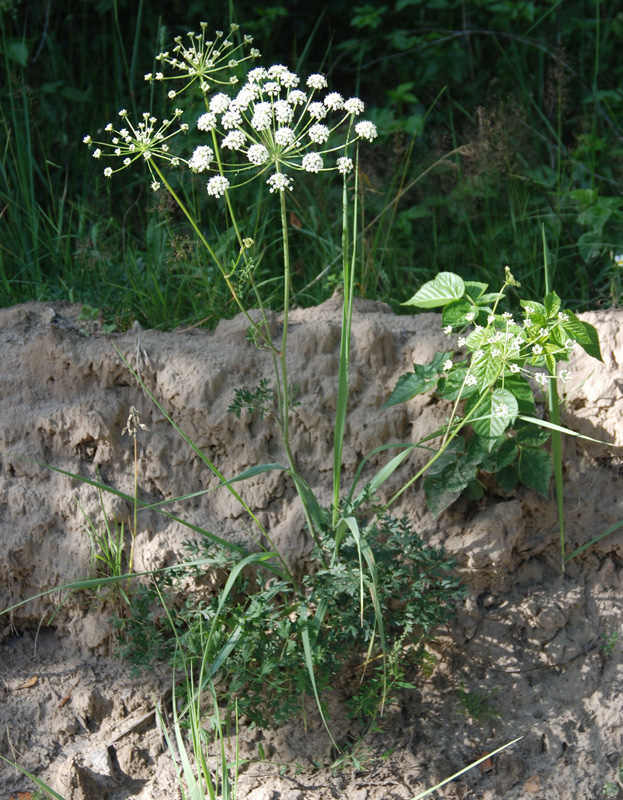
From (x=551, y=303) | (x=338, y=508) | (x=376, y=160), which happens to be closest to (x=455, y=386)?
(x=551, y=303)

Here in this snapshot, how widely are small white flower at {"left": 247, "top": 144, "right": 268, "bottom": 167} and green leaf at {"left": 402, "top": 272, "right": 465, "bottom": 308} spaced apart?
24.9 inches

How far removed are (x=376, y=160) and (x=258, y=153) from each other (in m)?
1.93

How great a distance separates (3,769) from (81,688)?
0.27 metres

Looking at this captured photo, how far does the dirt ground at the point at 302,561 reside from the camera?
7.00 ft

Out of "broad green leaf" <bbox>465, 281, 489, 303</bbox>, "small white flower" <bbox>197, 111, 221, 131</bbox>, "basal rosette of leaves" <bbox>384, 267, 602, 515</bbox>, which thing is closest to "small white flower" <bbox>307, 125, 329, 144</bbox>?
"small white flower" <bbox>197, 111, 221, 131</bbox>

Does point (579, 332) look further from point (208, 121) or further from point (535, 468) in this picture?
point (208, 121)

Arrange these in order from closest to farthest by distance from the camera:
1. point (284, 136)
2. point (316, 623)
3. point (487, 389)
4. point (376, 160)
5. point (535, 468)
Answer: point (284, 136) → point (316, 623) → point (487, 389) → point (535, 468) → point (376, 160)

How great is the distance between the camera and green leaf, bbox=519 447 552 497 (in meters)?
2.18

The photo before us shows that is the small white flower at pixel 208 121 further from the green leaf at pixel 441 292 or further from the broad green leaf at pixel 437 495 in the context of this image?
the broad green leaf at pixel 437 495

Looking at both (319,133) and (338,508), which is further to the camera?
(338,508)

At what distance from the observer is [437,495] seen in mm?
2234

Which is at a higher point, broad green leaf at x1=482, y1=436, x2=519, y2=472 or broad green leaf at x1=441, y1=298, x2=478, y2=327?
broad green leaf at x1=441, y1=298, x2=478, y2=327

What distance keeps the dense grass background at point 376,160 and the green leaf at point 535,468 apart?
910 millimetres

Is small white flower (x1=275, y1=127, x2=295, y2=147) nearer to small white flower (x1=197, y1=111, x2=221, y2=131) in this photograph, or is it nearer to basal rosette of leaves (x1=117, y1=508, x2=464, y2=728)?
small white flower (x1=197, y1=111, x2=221, y2=131)
